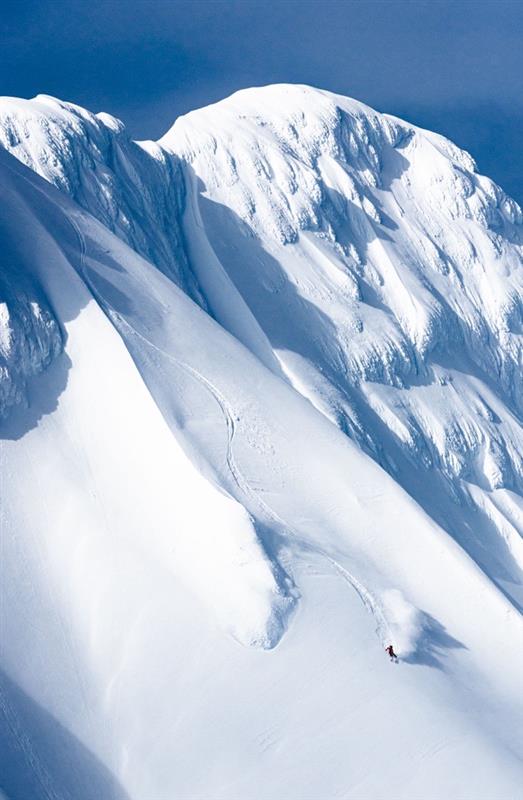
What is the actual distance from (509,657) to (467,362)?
142 feet

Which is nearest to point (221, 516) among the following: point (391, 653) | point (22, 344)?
point (391, 653)

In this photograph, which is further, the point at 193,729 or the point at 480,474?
the point at 480,474

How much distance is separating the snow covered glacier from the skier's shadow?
14 cm

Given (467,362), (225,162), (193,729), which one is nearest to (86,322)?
(193,729)

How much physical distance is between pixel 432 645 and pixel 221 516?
35.5 feet

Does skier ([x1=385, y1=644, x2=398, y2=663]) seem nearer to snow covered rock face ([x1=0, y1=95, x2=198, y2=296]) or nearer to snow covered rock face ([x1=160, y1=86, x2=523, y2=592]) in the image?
snow covered rock face ([x1=160, y1=86, x2=523, y2=592])

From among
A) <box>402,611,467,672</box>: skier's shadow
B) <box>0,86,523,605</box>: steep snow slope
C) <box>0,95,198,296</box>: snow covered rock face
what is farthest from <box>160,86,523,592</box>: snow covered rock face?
<box>402,611,467,672</box>: skier's shadow

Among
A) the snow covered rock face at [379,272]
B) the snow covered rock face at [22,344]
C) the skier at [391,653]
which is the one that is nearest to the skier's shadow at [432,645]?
the skier at [391,653]

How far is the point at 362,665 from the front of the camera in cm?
5428

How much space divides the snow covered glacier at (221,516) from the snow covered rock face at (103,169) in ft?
0.68

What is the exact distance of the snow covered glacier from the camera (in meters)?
51.2

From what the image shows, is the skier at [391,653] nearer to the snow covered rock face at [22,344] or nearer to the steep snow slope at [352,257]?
the steep snow slope at [352,257]

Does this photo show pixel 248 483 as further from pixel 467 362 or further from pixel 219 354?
pixel 467 362

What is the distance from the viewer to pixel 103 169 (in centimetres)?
8256
